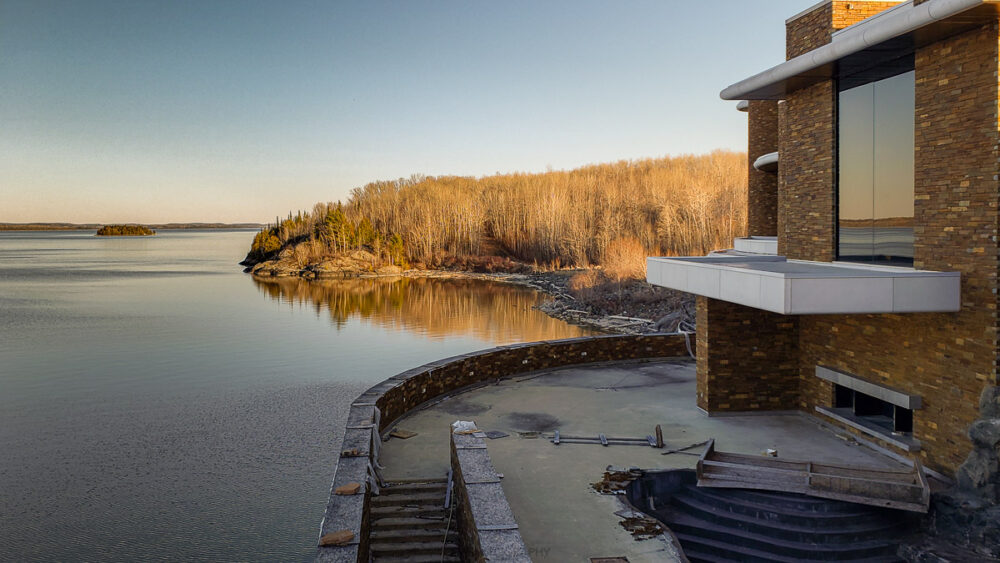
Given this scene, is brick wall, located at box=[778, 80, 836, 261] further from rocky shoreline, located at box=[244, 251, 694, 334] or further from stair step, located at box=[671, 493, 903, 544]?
rocky shoreline, located at box=[244, 251, 694, 334]

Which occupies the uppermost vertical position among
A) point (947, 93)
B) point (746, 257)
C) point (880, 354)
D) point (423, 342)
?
point (947, 93)

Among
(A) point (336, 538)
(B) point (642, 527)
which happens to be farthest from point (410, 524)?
(B) point (642, 527)

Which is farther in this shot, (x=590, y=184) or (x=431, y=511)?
(x=590, y=184)

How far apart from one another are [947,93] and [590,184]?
265 feet

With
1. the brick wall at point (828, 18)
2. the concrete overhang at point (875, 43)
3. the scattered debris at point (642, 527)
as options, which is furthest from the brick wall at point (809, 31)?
the scattered debris at point (642, 527)

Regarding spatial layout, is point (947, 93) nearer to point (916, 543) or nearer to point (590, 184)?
point (916, 543)

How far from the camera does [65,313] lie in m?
43.8

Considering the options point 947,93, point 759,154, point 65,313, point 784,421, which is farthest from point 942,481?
point 65,313

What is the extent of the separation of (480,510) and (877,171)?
8034mm

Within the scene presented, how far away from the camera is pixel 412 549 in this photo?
925 centimetres

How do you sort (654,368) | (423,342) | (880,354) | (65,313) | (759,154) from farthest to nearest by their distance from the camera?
(65,313) < (423,342) < (759,154) < (654,368) < (880,354)

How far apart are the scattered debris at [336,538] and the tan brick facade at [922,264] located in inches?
310

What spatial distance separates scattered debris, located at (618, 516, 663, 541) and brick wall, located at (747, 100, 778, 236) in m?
12.7

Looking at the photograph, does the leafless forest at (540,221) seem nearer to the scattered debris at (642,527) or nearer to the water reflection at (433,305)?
the water reflection at (433,305)
